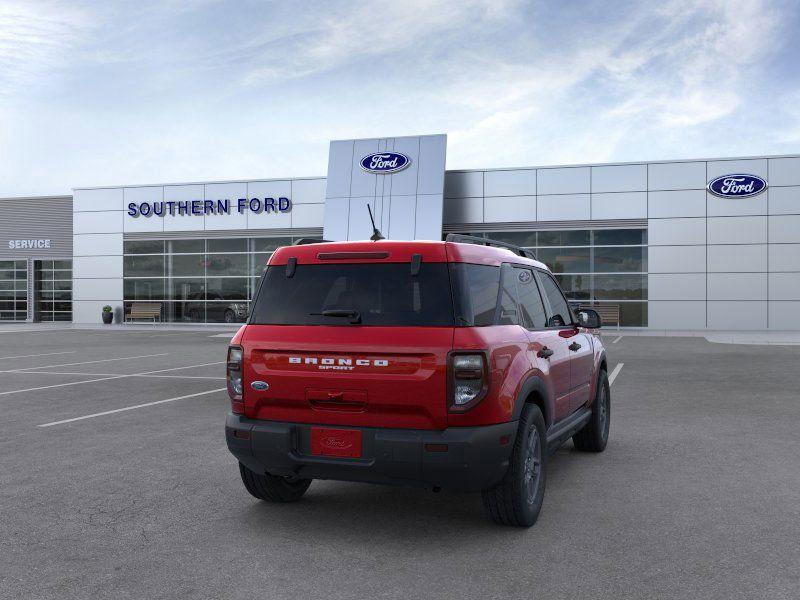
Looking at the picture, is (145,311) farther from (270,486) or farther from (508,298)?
(508,298)

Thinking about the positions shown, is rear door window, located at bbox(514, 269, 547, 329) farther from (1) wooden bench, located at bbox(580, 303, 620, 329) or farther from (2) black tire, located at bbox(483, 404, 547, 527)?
(1) wooden bench, located at bbox(580, 303, 620, 329)

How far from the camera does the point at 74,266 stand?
3688 centimetres

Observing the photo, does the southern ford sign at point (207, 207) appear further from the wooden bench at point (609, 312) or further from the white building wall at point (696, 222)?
the wooden bench at point (609, 312)

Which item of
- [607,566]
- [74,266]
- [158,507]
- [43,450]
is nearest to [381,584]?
[607,566]

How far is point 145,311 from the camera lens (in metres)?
35.7

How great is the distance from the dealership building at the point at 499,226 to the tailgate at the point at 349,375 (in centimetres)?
2336

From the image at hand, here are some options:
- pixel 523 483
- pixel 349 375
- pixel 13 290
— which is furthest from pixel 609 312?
pixel 13 290

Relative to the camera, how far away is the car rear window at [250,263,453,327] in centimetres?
443

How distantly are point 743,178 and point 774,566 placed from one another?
1099 inches

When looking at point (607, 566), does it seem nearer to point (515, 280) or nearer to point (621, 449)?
point (515, 280)

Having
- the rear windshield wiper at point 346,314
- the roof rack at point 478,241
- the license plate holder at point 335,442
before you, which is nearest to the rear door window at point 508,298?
the roof rack at point 478,241

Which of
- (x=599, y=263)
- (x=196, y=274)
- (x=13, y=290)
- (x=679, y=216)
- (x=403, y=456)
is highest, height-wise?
(x=679, y=216)

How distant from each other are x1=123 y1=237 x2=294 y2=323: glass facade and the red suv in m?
29.6

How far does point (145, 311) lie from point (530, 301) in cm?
3289
